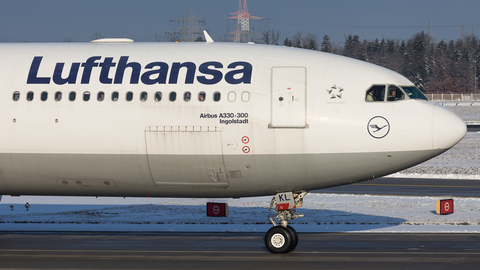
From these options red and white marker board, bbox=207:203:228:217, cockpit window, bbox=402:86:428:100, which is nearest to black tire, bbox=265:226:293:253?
cockpit window, bbox=402:86:428:100

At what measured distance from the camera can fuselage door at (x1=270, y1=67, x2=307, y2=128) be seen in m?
17.4

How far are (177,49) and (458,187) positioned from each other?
83.1ft

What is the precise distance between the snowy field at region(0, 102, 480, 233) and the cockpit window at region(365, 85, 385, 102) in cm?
803

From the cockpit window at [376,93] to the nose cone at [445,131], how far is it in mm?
1578

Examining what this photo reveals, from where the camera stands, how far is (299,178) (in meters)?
18.0

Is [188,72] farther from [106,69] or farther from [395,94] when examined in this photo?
[395,94]

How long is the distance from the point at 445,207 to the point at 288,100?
1293 centimetres

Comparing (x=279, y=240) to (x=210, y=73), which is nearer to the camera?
(x=210, y=73)

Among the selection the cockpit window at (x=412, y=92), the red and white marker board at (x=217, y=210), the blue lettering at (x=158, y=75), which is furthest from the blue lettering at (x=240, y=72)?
the red and white marker board at (x=217, y=210)

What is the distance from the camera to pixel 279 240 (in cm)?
1881

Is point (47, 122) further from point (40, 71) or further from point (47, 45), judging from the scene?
point (47, 45)

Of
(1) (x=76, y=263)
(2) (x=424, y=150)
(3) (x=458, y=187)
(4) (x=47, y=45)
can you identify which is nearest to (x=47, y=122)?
(4) (x=47, y=45)

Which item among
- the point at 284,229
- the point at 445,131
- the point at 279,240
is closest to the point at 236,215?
the point at 279,240

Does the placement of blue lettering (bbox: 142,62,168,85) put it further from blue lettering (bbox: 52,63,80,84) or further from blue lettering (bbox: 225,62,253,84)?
blue lettering (bbox: 52,63,80,84)
